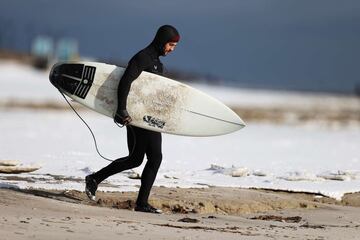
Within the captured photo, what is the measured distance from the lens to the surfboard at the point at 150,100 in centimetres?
758

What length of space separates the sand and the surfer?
0.31 metres

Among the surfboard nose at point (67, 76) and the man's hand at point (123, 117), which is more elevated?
the surfboard nose at point (67, 76)

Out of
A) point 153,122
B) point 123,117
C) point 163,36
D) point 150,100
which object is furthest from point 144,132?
point 163,36

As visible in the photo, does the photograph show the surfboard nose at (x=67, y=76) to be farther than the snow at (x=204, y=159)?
No

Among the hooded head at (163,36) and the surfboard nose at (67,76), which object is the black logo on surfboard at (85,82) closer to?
the surfboard nose at (67,76)

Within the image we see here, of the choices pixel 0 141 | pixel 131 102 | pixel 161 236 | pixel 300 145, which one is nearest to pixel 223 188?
pixel 131 102

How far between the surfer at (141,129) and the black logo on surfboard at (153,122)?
275mm

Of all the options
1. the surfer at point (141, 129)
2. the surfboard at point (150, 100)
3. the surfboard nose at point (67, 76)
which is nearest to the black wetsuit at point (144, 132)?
the surfer at point (141, 129)

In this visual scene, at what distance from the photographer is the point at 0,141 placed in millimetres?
13266

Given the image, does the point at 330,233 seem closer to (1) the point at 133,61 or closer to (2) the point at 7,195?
(1) the point at 133,61

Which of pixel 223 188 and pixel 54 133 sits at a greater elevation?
pixel 54 133

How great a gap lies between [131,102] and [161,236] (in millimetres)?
2078

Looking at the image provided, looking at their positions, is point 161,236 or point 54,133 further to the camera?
point 54,133

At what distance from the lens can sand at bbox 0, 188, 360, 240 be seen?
583cm
